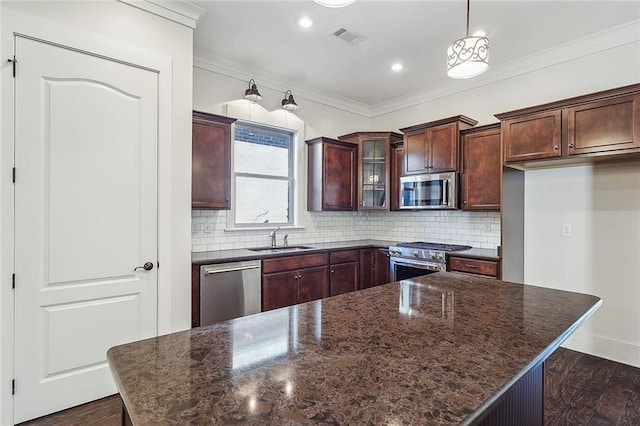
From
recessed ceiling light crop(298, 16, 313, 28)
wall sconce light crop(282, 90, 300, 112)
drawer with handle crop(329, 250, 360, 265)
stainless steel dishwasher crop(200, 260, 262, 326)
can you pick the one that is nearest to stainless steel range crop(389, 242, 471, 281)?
drawer with handle crop(329, 250, 360, 265)

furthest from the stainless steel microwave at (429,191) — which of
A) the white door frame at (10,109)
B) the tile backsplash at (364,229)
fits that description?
the white door frame at (10,109)

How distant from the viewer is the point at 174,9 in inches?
103

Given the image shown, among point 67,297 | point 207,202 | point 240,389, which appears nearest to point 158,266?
point 67,297

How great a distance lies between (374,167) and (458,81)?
149 cm

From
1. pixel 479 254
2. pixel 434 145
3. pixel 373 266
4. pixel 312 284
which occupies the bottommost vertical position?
pixel 312 284

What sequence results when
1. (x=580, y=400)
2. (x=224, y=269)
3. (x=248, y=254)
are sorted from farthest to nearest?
1. (x=248, y=254)
2. (x=224, y=269)
3. (x=580, y=400)

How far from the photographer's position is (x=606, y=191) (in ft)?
10.0

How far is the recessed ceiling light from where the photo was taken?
2.87 meters

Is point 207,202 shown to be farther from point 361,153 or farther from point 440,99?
point 440,99

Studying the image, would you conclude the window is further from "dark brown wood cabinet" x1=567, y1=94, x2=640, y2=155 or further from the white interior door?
"dark brown wood cabinet" x1=567, y1=94, x2=640, y2=155

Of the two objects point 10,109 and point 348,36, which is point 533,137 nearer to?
point 348,36

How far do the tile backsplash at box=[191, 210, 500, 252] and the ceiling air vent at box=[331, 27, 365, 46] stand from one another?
217cm

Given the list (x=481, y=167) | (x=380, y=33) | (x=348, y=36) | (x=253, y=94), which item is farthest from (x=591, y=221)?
(x=253, y=94)

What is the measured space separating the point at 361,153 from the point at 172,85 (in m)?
2.67
